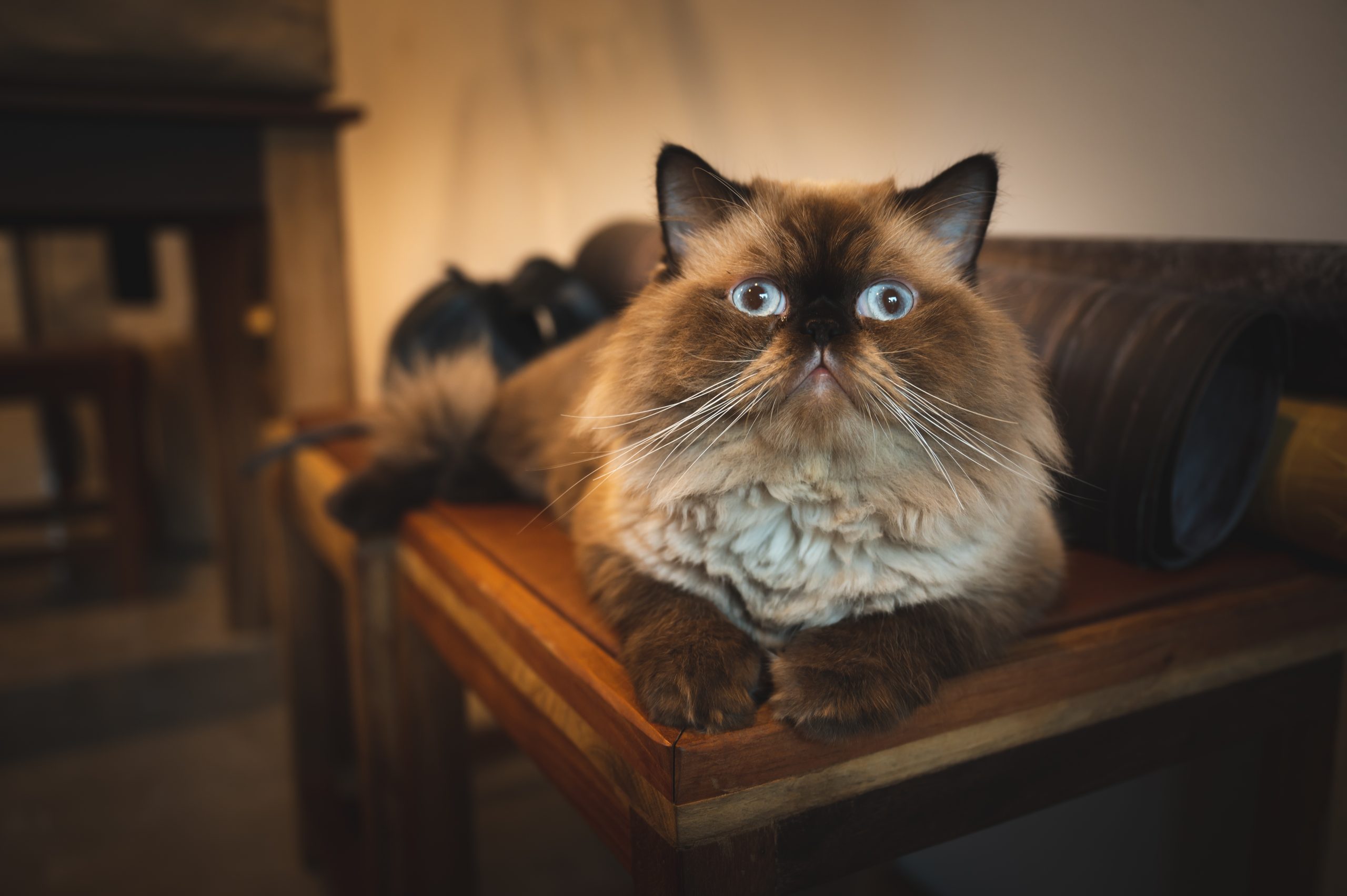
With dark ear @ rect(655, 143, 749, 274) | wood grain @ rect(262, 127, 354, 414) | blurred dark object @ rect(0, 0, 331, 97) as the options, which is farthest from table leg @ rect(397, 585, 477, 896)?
blurred dark object @ rect(0, 0, 331, 97)

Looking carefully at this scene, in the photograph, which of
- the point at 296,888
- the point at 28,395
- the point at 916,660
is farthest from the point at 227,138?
the point at 916,660

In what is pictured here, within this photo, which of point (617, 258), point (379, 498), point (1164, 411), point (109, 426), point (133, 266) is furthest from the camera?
point (133, 266)

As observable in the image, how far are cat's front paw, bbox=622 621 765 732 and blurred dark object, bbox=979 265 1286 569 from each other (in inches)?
17.2

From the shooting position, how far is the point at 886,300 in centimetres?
66

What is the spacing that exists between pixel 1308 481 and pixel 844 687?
59 cm

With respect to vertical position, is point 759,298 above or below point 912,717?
above

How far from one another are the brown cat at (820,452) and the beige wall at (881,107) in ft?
0.58

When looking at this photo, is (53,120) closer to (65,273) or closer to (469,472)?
(469,472)

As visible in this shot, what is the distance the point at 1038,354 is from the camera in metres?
0.96

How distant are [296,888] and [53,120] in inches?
62.5

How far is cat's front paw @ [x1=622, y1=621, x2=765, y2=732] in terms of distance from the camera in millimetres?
616

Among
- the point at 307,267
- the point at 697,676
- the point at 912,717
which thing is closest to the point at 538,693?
the point at 697,676

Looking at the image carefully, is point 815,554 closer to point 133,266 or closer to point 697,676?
point 697,676

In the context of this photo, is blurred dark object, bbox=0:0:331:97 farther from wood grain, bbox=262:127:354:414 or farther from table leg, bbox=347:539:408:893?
table leg, bbox=347:539:408:893
